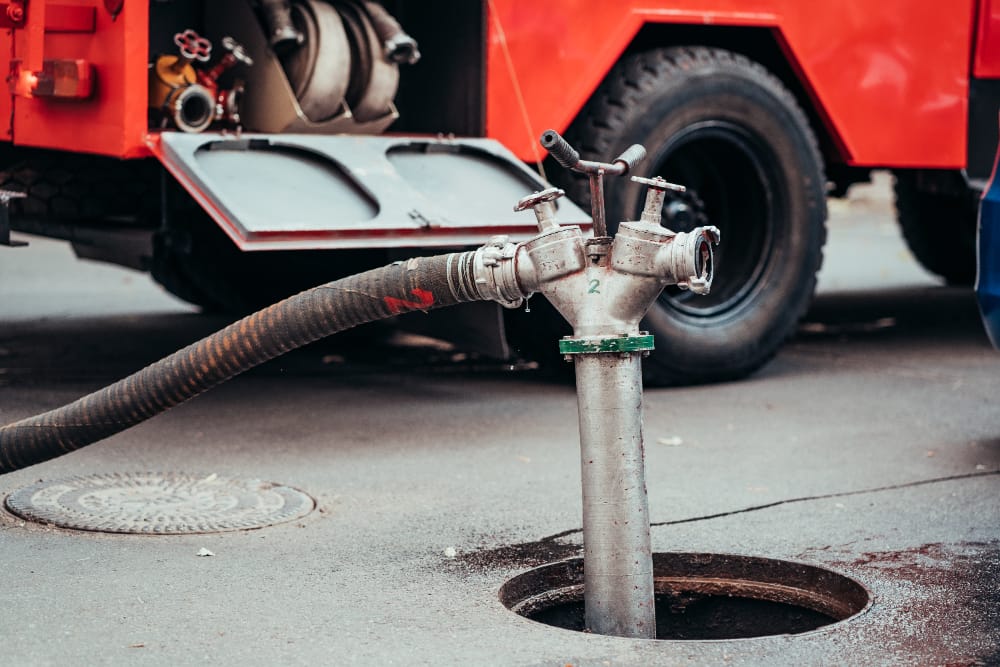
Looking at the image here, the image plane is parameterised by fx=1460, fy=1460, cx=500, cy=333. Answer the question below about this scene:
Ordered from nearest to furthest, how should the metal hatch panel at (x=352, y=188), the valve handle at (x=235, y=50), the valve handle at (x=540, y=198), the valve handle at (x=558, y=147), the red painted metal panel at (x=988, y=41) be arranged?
1. the valve handle at (x=558, y=147)
2. the valve handle at (x=540, y=198)
3. the metal hatch panel at (x=352, y=188)
4. the valve handle at (x=235, y=50)
5. the red painted metal panel at (x=988, y=41)

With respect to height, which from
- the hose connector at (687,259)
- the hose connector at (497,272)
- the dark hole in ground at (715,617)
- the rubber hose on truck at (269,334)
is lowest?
the dark hole in ground at (715,617)

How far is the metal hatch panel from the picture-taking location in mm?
4656

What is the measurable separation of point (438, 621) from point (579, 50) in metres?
3.10

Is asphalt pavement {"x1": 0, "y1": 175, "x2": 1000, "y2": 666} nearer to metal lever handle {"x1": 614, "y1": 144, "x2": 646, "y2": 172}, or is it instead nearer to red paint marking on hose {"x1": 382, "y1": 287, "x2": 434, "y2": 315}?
red paint marking on hose {"x1": 382, "y1": 287, "x2": 434, "y2": 315}

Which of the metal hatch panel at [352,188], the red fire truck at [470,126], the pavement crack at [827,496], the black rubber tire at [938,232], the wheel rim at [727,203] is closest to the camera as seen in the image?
the pavement crack at [827,496]

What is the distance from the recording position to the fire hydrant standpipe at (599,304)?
315 cm

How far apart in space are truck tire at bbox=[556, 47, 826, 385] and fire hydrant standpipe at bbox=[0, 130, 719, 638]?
2.50 metres

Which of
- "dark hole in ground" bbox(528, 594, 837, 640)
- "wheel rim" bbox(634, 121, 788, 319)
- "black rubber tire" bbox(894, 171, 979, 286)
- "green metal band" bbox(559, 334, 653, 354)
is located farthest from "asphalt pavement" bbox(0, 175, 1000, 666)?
"black rubber tire" bbox(894, 171, 979, 286)

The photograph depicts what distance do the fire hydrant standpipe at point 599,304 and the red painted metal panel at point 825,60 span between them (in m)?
2.35

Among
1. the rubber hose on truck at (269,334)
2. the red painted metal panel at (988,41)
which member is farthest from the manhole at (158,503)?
the red painted metal panel at (988,41)

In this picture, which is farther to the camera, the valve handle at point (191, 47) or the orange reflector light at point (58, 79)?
the valve handle at point (191, 47)

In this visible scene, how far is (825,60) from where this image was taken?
630 cm

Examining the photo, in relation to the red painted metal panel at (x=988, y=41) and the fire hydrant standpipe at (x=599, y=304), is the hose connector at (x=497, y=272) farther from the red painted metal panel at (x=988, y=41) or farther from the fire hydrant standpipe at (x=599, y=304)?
the red painted metal panel at (x=988, y=41)

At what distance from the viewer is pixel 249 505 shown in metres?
4.16
